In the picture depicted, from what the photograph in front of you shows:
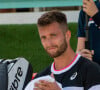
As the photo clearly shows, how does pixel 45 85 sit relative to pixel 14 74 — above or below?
above

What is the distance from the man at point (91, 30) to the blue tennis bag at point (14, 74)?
2.16 feet

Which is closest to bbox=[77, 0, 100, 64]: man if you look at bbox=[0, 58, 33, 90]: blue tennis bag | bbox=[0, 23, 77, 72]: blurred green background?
bbox=[0, 58, 33, 90]: blue tennis bag

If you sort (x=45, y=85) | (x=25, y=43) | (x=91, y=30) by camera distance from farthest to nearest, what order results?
(x=25, y=43) < (x=91, y=30) < (x=45, y=85)

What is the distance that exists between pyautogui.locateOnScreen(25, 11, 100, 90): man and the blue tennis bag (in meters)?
1.00

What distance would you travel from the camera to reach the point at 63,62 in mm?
2010

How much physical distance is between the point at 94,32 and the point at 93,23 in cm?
7

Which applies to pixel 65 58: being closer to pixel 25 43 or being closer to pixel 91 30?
pixel 91 30

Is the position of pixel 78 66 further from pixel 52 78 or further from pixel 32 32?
pixel 32 32

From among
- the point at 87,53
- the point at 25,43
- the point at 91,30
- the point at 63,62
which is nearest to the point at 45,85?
the point at 63,62

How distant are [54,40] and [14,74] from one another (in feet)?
4.16

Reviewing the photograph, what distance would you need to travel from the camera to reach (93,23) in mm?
2701

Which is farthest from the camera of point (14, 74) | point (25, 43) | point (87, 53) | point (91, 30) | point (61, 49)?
point (25, 43)

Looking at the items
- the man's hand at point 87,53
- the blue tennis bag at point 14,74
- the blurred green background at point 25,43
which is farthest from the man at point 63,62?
the blurred green background at point 25,43

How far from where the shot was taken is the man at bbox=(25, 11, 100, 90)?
1.90 metres
